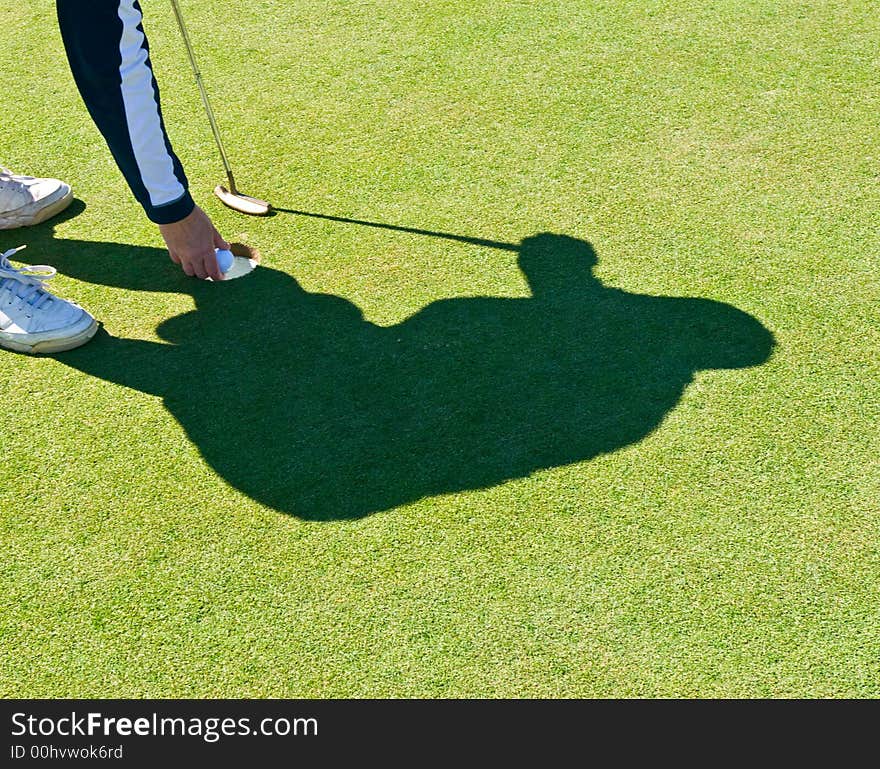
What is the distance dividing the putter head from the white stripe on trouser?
0.60 metres

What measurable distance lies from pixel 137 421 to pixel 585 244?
5.28ft

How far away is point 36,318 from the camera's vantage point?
3324 mm

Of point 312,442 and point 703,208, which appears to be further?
point 703,208

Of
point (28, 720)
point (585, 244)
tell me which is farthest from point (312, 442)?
point (585, 244)

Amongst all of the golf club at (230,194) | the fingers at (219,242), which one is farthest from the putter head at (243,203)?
the fingers at (219,242)

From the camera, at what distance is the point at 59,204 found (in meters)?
3.91

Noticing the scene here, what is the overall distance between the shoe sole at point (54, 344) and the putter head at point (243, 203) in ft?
→ 2.55

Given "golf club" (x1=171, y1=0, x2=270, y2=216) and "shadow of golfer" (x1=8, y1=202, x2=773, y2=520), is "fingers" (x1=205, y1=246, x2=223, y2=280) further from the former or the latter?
"golf club" (x1=171, y1=0, x2=270, y2=216)

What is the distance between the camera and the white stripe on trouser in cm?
297

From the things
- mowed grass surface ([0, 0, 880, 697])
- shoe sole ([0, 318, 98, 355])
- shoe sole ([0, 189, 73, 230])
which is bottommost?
mowed grass surface ([0, 0, 880, 697])

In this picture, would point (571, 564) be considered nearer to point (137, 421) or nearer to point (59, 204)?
point (137, 421)

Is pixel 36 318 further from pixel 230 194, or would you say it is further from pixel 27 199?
pixel 230 194

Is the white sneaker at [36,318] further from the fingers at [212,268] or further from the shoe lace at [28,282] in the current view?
the fingers at [212,268]

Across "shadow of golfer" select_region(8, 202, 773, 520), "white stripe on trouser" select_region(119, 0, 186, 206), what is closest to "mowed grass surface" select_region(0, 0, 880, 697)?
"shadow of golfer" select_region(8, 202, 773, 520)
